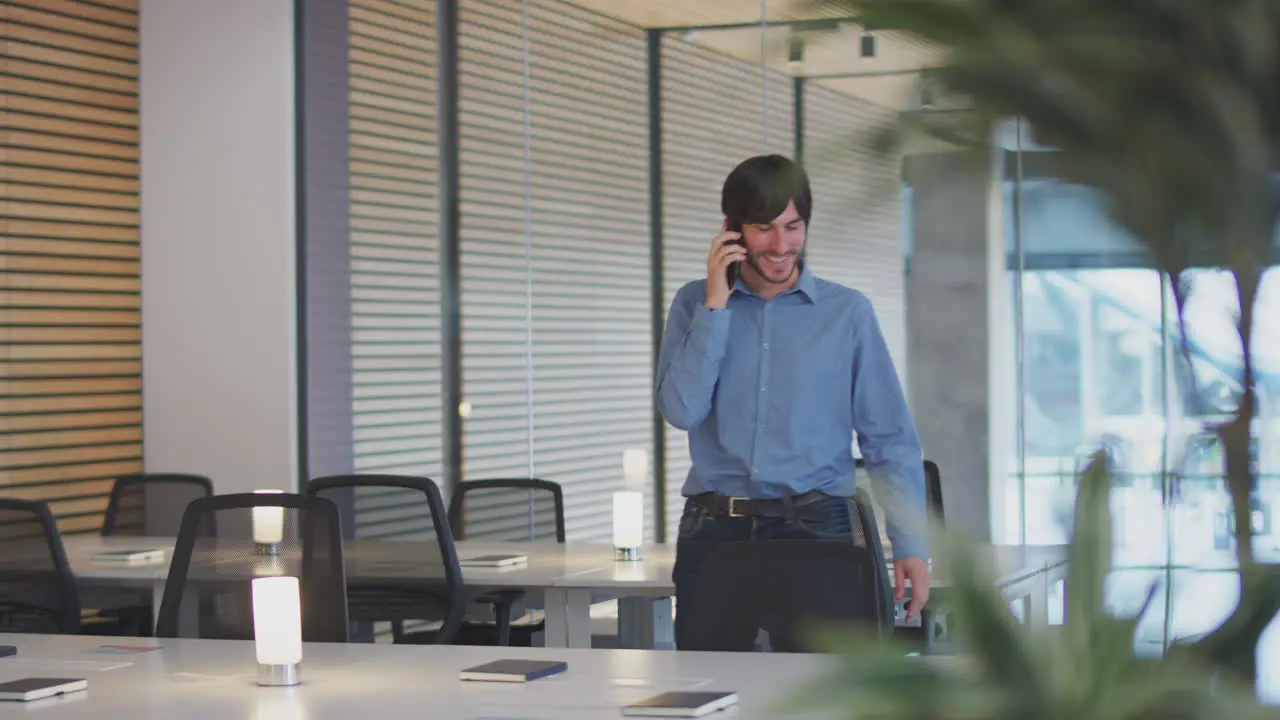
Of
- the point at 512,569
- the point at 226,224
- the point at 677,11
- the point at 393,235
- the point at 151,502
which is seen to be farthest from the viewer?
the point at 393,235

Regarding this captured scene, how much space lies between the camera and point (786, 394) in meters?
3.72

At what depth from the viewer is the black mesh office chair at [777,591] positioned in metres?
3.21

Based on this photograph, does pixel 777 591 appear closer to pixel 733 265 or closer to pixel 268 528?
pixel 733 265

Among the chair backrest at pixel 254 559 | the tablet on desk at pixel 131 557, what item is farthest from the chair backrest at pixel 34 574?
the chair backrest at pixel 254 559

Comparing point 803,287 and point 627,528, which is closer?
point 803,287

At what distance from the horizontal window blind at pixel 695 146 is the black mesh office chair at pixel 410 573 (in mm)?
1931

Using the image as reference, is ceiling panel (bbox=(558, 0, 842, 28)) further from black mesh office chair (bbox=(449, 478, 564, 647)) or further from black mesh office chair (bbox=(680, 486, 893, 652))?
black mesh office chair (bbox=(680, 486, 893, 652))

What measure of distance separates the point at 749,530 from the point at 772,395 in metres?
0.30

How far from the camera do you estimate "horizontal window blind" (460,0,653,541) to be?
752 cm

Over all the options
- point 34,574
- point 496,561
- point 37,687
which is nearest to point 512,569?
point 496,561

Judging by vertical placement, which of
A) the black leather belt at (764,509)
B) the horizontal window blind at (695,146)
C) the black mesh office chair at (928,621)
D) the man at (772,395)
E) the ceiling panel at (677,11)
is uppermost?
the ceiling panel at (677,11)

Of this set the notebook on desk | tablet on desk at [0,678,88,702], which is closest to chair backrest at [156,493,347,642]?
the notebook on desk

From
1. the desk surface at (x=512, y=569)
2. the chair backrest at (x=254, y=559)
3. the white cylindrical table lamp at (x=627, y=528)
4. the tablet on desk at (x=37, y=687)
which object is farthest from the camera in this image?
the white cylindrical table lamp at (x=627, y=528)

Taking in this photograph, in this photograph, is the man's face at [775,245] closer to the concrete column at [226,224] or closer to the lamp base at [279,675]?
the lamp base at [279,675]
